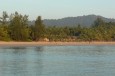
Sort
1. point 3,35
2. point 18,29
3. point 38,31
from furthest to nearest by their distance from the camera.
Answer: point 38,31 → point 18,29 → point 3,35

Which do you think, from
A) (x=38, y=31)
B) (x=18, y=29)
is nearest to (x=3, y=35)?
(x=18, y=29)

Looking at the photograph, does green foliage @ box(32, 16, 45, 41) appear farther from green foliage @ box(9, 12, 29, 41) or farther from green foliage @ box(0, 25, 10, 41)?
green foliage @ box(0, 25, 10, 41)

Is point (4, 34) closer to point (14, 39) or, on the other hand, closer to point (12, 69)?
point (14, 39)

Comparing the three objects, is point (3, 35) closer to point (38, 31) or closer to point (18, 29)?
point (18, 29)

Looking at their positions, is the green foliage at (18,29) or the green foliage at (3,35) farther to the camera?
the green foliage at (18,29)

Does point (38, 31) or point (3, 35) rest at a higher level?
point (38, 31)

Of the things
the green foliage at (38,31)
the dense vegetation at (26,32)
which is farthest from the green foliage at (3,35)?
the green foliage at (38,31)

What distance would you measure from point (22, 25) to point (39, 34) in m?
4.98

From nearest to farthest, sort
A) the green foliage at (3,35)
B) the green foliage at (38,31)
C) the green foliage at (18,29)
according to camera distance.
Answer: the green foliage at (3,35) < the green foliage at (18,29) < the green foliage at (38,31)

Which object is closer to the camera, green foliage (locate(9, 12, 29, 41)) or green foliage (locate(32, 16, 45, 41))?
green foliage (locate(9, 12, 29, 41))

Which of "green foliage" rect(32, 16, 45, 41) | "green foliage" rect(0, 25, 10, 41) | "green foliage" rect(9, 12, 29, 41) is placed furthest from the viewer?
"green foliage" rect(32, 16, 45, 41)

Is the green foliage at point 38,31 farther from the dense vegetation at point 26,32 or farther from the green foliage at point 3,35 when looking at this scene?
the green foliage at point 3,35

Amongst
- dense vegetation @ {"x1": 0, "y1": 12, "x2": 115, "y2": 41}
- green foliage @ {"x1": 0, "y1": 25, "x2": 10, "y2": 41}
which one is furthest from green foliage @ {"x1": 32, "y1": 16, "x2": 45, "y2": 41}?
green foliage @ {"x1": 0, "y1": 25, "x2": 10, "y2": 41}

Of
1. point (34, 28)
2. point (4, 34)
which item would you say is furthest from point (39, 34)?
point (4, 34)
